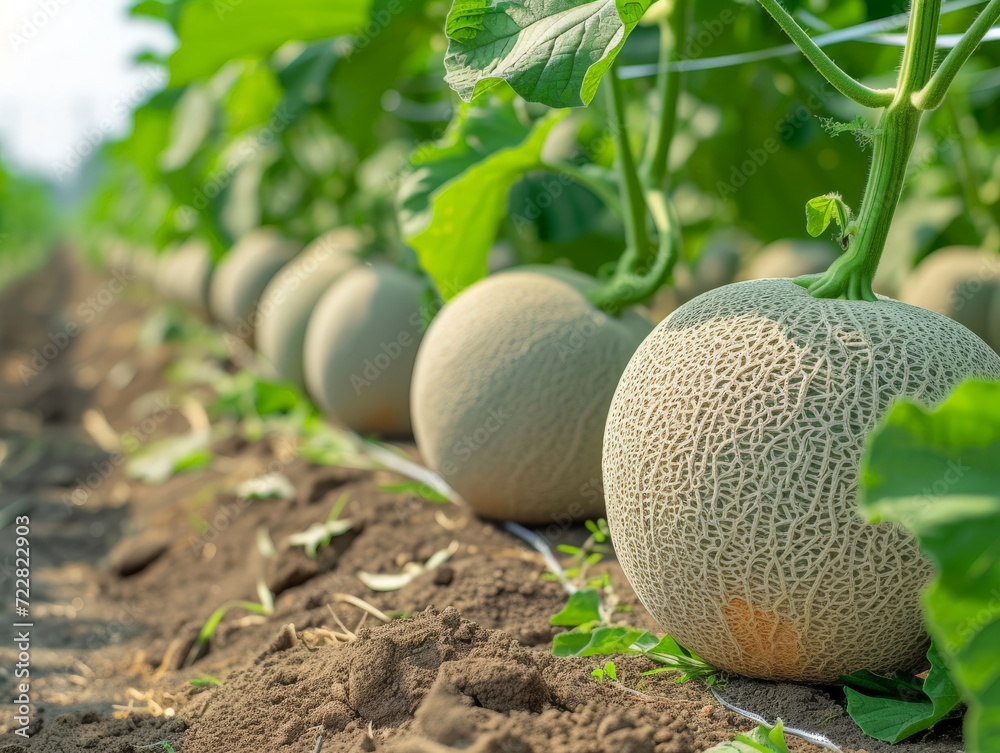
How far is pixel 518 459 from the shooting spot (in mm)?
2258

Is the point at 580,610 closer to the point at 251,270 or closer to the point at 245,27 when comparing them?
the point at 245,27

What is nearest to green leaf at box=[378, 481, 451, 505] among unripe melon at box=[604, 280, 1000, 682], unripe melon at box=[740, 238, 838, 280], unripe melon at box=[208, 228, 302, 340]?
unripe melon at box=[604, 280, 1000, 682]

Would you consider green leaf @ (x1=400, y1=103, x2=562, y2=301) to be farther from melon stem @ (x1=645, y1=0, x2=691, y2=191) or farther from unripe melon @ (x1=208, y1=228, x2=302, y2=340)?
unripe melon @ (x1=208, y1=228, x2=302, y2=340)

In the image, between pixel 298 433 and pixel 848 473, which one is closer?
pixel 848 473

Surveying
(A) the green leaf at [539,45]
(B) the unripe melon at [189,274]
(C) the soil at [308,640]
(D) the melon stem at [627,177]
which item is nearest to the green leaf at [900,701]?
(C) the soil at [308,640]

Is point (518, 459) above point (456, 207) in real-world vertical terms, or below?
below

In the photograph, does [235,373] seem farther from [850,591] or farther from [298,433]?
[850,591]

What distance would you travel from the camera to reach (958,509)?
2.82 feet

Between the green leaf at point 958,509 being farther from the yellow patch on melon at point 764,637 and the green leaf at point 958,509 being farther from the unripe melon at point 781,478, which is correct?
the yellow patch on melon at point 764,637

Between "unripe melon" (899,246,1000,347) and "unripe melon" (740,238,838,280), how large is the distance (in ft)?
1.40

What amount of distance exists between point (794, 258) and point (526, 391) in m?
2.10

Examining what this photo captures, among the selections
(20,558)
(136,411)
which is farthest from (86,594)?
(136,411)

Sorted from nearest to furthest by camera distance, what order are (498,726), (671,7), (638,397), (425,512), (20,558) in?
(498,726) → (638,397) → (671,7) → (425,512) → (20,558)

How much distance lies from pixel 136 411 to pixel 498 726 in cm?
527
